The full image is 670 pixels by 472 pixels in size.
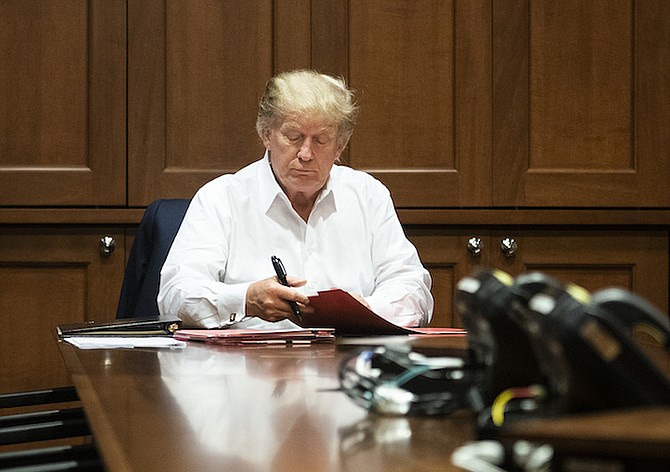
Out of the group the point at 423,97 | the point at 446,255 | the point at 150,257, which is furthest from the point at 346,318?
the point at 423,97

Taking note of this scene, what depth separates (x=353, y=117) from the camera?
2686mm

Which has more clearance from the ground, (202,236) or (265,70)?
(265,70)

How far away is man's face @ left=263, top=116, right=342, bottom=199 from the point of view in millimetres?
2586

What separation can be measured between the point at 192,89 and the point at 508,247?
1083 millimetres

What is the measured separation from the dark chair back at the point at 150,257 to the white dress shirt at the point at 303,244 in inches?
3.6

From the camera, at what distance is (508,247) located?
3.33m

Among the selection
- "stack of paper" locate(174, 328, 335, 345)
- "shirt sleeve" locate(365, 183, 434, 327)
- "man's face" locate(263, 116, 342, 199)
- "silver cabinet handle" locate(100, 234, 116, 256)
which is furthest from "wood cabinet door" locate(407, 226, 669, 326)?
"stack of paper" locate(174, 328, 335, 345)

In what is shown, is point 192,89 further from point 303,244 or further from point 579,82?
point 579,82

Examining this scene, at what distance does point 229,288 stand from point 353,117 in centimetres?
66

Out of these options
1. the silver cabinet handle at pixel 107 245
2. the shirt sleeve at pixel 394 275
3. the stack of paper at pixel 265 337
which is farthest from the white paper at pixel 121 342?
the silver cabinet handle at pixel 107 245

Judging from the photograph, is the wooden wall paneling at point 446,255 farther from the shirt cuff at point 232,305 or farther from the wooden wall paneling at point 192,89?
the shirt cuff at point 232,305

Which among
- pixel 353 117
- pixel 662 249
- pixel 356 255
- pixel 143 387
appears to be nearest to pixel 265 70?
pixel 353 117

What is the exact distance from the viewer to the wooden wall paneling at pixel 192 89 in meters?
3.23

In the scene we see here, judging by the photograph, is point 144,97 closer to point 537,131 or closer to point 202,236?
point 202,236
